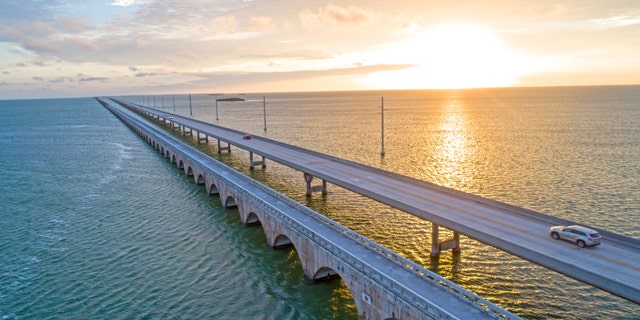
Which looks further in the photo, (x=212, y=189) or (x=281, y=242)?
(x=212, y=189)

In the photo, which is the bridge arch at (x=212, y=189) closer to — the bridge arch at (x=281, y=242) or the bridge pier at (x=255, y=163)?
the bridge pier at (x=255, y=163)

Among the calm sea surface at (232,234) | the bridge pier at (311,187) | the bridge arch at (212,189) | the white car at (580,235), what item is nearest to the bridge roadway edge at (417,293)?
the calm sea surface at (232,234)

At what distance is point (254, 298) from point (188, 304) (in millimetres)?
4580

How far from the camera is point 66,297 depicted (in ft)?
95.5

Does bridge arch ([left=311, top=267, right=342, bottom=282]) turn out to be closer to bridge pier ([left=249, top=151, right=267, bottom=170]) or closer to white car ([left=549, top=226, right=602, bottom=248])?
white car ([left=549, top=226, right=602, bottom=248])

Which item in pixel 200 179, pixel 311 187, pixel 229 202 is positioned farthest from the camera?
pixel 200 179

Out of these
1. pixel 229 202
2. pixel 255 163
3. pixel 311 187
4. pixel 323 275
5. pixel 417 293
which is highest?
pixel 417 293

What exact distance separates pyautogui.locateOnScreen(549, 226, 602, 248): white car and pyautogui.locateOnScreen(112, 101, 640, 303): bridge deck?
36 cm

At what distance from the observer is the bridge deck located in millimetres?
18891

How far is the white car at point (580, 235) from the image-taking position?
21.9 meters

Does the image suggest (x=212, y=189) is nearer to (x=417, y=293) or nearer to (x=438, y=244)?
(x=438, y=244)

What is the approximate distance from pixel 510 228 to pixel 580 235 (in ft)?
12.9

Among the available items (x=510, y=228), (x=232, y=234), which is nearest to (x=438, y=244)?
(x=510, y=228)

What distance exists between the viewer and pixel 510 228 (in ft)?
82.2
